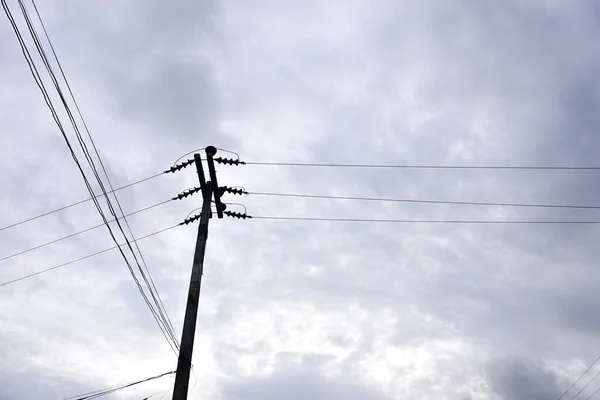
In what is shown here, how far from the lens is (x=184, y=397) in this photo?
8.89m

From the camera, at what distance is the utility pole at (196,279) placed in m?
9.09

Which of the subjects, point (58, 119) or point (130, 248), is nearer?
point (58, 119)

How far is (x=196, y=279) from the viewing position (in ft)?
35.2

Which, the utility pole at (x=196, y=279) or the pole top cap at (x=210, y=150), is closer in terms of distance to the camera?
the utility pole at (x=196, y=279)

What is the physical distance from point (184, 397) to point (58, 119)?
6.65 metres

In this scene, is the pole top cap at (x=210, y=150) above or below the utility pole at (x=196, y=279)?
above

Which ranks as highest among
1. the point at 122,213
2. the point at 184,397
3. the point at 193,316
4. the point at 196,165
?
the point at 196,165

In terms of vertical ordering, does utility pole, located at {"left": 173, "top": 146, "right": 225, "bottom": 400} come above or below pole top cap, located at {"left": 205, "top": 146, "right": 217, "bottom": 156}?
below

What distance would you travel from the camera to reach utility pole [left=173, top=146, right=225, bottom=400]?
358 inches

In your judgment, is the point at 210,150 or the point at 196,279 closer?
the point at 196,279

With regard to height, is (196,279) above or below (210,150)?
below

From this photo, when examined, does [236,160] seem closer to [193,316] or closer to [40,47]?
[193,316]

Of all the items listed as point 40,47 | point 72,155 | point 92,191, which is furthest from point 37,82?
point 92,191

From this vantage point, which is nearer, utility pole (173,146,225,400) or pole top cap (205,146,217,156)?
utility pole (173,146,225,400)
